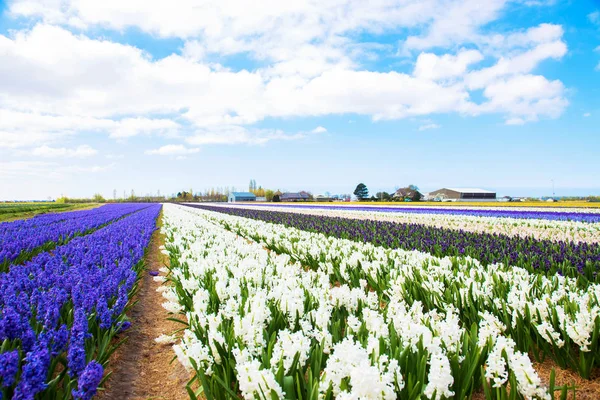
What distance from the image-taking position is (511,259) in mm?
7230

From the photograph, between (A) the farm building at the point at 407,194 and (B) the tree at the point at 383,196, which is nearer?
(A) the farm building at the point at 407,194

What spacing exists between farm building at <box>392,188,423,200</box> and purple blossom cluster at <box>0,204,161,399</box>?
258 ft

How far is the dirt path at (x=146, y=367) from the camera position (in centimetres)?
340

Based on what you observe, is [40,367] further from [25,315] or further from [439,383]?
[439,383]

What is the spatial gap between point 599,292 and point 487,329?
187cm

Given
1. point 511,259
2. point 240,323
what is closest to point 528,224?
point 511,259

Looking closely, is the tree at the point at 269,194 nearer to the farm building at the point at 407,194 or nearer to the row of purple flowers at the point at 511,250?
the farm building at the point at 407,194

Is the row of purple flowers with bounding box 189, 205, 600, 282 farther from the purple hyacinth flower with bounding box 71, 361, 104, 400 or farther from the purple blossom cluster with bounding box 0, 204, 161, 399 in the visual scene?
the purple hyacinth flower with bounding box 71, 361, 104, 400

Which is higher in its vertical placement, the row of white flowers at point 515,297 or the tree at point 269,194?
the tree at point 269,194

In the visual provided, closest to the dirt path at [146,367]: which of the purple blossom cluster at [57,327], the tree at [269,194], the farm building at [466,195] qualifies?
the purple blossom cluster at [57,327]

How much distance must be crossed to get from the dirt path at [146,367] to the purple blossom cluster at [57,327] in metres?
0.31

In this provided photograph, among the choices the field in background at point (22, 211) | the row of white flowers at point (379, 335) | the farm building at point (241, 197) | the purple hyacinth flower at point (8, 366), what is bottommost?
the field in background at point (22, 211)

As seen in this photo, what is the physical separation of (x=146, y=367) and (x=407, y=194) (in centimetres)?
8747

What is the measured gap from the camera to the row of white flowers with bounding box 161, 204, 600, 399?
2.19 m
